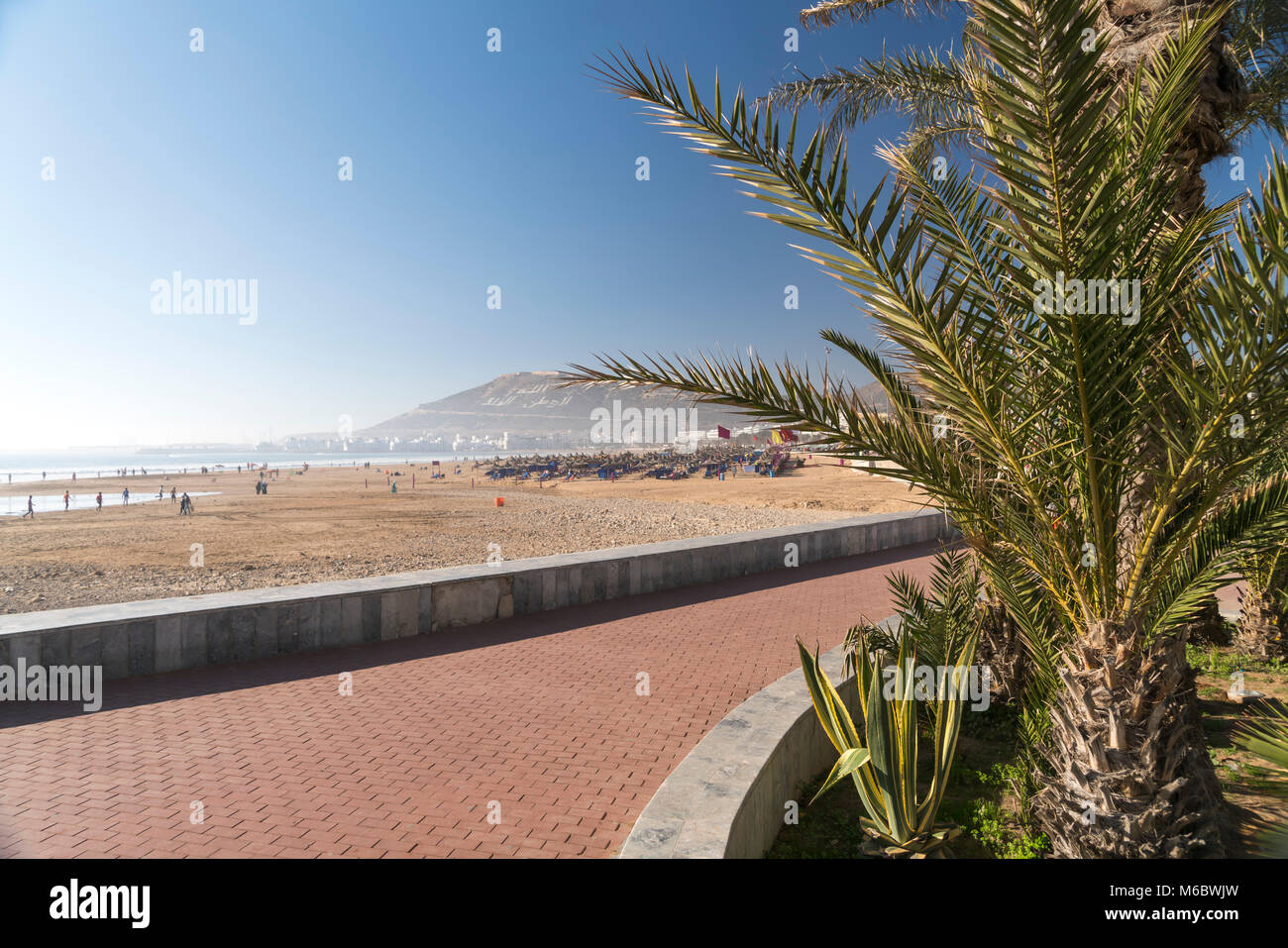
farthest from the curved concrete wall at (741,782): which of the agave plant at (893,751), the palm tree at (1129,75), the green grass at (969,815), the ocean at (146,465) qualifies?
the ocean at (146,465)

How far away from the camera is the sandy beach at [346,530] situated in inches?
548

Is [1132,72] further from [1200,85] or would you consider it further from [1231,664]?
[1231,664]

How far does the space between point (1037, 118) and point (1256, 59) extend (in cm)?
705

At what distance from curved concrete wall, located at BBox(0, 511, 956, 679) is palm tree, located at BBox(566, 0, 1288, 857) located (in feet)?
14.4

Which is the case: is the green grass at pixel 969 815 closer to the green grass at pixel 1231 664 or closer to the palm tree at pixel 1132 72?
the palm tree at pixel 1132 72

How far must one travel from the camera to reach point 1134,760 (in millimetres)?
2799

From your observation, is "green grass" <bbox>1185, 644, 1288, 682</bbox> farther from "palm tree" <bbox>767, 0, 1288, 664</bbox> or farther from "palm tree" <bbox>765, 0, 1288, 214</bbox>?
"palm tree" <bbox>765, 0, 1288, 214</bbox>

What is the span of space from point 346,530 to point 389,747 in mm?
19888

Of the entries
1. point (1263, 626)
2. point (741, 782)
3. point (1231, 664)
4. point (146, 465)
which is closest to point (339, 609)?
point (741, 782)

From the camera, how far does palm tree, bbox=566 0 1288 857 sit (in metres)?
2.46

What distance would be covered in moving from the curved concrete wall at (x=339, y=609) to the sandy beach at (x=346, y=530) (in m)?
2.77

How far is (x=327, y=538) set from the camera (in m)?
20.0

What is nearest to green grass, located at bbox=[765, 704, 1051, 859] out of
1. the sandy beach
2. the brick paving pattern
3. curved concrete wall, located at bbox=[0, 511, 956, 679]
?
the brick paving pattern
